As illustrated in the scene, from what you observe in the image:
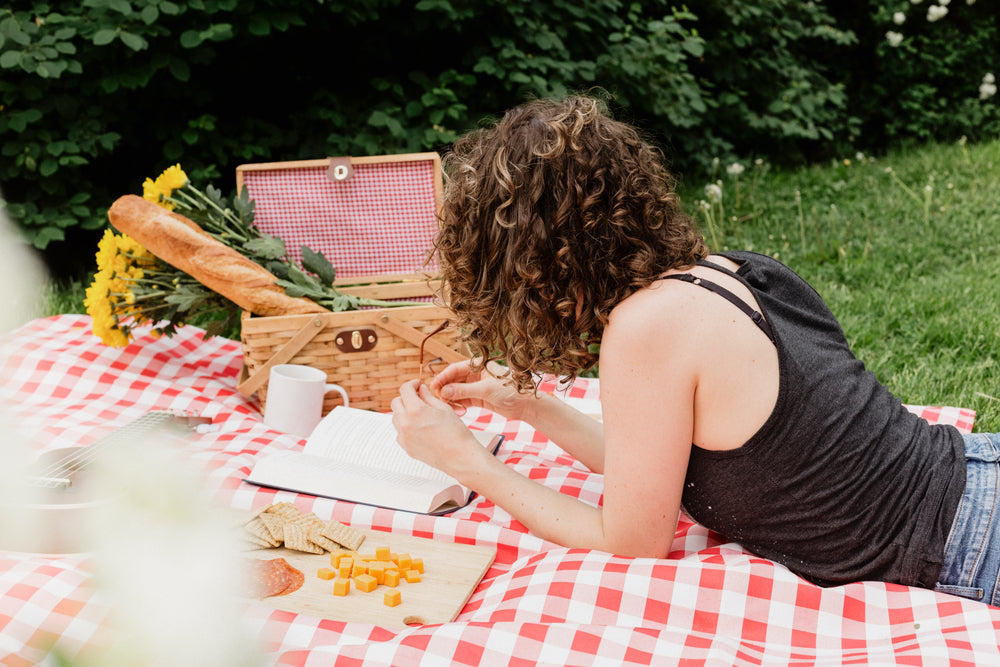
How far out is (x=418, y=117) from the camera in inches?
192

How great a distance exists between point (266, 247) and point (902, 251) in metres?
3.18

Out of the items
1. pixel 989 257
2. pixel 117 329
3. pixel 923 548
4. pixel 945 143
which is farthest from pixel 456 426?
pixel 945 143

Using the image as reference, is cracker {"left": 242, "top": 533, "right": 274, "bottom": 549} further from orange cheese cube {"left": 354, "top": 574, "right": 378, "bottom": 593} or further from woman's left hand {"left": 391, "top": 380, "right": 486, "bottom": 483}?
woman's left hand {"left": 391, "top": 380, "right": 486, "bottom": 483}

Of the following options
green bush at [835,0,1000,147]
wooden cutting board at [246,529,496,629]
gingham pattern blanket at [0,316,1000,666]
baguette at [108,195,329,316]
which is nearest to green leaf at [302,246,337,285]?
baguette at [108,195,329,316]

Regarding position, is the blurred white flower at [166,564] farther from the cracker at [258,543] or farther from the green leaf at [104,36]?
the green leaf at [104,36]

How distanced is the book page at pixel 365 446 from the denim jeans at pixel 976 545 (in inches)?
43.3

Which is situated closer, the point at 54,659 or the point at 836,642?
the point at 54,659

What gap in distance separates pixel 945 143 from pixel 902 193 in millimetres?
1906

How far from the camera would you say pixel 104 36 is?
11.9 feet

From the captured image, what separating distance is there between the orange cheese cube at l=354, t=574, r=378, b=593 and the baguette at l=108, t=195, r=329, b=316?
1.25 m

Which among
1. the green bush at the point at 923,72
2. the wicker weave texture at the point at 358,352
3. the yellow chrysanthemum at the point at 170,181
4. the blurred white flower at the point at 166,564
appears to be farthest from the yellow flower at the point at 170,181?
the green bush at the point at 923,72

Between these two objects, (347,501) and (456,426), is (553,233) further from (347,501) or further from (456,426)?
(347,501)

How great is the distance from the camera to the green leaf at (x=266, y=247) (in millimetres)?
2850

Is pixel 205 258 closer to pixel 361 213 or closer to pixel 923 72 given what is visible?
pixel 361 213
